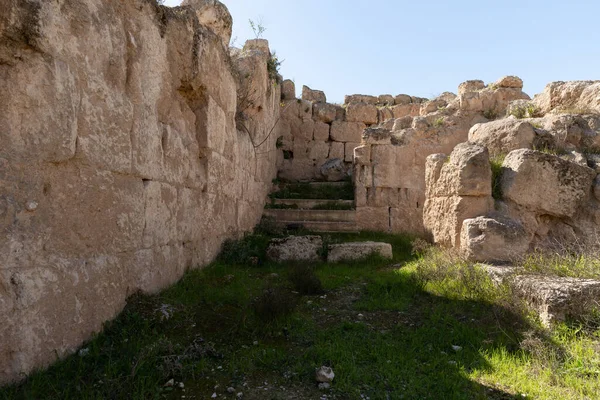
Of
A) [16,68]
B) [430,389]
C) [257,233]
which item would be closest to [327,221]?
[257,233]

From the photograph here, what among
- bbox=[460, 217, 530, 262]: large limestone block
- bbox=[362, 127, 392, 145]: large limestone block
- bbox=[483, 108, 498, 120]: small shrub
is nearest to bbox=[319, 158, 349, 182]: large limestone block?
bbox=[362, 127, 392, 145]: large limestone block

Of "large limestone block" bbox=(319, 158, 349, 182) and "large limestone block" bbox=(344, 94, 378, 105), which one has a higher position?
"large limestone block" bbox=(344, 94, 378, 105)

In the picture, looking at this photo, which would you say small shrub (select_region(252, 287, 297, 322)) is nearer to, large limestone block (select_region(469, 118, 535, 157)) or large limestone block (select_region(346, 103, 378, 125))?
large limestone block (select_region(469, 118, 535, 157))

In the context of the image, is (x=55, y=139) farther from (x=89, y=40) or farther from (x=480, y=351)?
(x=480, y=351)

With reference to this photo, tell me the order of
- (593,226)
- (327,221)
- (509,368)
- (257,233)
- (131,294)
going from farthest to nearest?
1. (327,221)
2. (257,233)
3. (593,226)
4. (131,294)
5. (509,368)

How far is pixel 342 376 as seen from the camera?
8.94 ft

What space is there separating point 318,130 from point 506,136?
6.81 m

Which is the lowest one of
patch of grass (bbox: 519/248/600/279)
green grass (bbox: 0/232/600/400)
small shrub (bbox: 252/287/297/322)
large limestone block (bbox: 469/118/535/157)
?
green grass (bbox: 0/232/600/400)

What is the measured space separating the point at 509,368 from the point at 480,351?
11.4 inches

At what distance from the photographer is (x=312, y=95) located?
13273mm

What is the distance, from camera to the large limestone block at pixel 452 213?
5.32 meters

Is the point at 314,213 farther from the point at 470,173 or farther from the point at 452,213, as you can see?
the point at 470,173

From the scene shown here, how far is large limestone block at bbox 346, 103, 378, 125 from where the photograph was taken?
41.2 feet

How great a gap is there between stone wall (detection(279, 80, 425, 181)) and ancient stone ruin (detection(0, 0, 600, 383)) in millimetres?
2645
